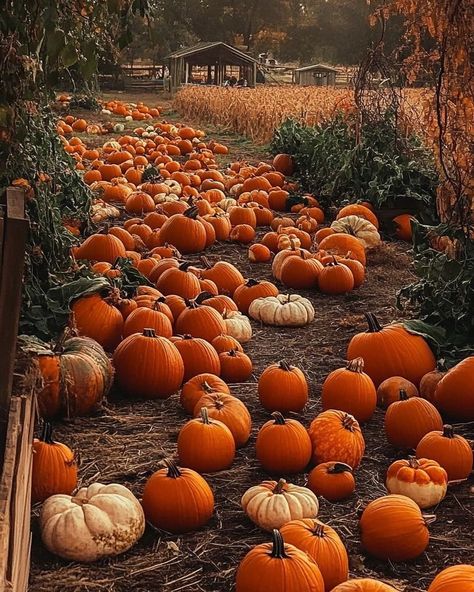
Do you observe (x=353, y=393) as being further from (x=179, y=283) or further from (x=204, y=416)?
(x=179, y=283)

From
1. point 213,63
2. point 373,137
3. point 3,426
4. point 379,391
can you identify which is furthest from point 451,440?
point 213,63

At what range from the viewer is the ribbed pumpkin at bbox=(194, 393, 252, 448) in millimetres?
4277

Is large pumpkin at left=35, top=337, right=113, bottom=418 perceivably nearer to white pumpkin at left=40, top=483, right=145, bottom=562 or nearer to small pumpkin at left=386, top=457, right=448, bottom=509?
white pumpkin at left=40, top=483, right=145, bottom=562

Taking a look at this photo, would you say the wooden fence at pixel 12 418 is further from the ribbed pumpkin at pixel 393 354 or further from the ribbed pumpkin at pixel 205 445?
the ribbed pumpkin at pixel 393 354

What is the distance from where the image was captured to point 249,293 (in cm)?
675

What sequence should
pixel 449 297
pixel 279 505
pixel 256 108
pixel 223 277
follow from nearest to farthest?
pixel 279 505, pixel 449 297, pixel 223 277, pixel 256 108

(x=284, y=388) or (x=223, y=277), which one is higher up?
(x=223, y=277)

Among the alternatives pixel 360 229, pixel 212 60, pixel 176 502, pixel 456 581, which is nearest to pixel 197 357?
pixel 176 502

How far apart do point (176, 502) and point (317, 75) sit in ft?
174

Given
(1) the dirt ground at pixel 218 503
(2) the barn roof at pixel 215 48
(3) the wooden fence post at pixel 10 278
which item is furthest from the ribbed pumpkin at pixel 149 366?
(2) the barn roof at pixel 215 48

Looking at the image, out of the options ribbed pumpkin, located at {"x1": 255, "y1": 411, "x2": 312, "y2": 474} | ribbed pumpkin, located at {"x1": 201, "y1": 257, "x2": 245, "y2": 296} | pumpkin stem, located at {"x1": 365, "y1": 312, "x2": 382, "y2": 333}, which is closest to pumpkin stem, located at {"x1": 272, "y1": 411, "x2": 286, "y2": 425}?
ribbed pumpkin, located at {"x1": 255, "y1": 411, "x2": 312, "y2": 474}

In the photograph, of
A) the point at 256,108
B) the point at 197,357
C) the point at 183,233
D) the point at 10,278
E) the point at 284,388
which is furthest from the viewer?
the point at 256,108

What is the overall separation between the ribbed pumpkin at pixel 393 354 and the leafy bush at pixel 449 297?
149 mm

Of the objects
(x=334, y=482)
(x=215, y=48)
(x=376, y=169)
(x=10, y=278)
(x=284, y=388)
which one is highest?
(x=215, y=48)
